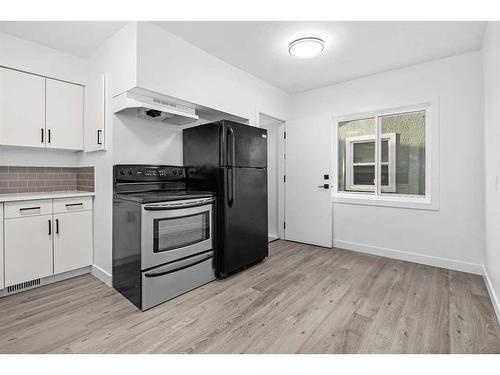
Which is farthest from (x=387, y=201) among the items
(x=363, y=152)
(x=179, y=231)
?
(x=179, y=231)

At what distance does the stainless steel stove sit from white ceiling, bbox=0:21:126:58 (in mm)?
1285

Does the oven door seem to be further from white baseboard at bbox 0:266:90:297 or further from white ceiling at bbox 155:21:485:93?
white ceiling at bbox 155:21:485:93

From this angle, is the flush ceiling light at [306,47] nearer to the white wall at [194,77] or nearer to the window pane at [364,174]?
the white wall at [194,77]

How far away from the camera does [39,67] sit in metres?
2.61

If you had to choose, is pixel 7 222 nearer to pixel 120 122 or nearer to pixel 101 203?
pixel 101 203

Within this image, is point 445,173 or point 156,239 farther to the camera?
point 445,173

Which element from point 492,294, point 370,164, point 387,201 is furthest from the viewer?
point 370,164

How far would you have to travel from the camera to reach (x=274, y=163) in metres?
4.43

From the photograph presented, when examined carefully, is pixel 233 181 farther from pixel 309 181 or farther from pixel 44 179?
pixel 44 179

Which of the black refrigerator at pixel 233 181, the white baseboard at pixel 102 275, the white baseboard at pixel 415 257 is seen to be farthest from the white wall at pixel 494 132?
the white baseboard at pixel 102 275

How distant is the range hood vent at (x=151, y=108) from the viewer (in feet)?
7.57

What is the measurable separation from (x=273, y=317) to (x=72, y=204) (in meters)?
2.30

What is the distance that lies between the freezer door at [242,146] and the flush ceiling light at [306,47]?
0.90 m

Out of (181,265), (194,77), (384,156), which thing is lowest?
(181,265)
